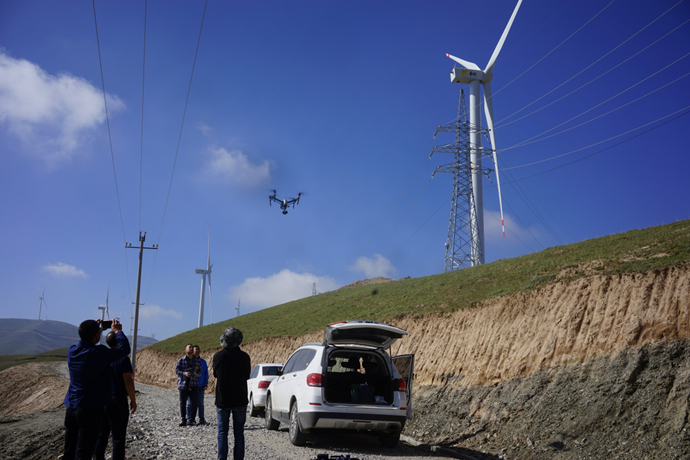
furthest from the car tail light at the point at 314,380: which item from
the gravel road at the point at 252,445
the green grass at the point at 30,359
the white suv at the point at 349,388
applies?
the green grass at the point at 30,359

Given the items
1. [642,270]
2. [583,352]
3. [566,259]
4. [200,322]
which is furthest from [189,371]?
[200,322]

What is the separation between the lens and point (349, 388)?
32.5 feet

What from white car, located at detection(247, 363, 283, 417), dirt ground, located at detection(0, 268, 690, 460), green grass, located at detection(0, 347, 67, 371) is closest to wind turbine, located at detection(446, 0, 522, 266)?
dirt ground, located at detection(0, 268, 690, 460)

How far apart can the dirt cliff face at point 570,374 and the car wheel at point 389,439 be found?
1.85 m

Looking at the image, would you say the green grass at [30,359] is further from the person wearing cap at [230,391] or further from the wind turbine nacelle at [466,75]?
the person wearing cap at [230,391]

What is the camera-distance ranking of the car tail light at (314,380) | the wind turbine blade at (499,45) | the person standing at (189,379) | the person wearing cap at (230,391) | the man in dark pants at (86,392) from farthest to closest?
the wind turbine blade at (499,45) → the person standing at (189,379) → the car tail light at (314,380) → the person wearing cap at (230,391) → the man in dark pants at (86,392)

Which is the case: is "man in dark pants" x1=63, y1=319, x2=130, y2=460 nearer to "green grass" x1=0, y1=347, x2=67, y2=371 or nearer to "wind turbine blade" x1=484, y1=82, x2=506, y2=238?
"wind turbine blade" x1=484, y1=82, x2=506, y2=238

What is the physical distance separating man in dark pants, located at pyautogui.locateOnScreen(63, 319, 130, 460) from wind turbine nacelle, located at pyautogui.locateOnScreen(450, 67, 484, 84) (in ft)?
134

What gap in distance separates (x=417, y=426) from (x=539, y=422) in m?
3.74

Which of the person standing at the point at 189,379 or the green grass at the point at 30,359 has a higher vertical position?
the green grass at the point at 30,359

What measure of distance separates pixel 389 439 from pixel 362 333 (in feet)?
6.85

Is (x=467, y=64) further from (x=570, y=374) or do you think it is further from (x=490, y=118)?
(x=570, y=374)

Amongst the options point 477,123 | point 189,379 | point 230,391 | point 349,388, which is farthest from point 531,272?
point 477,123

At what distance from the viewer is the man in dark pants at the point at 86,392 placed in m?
5.74
